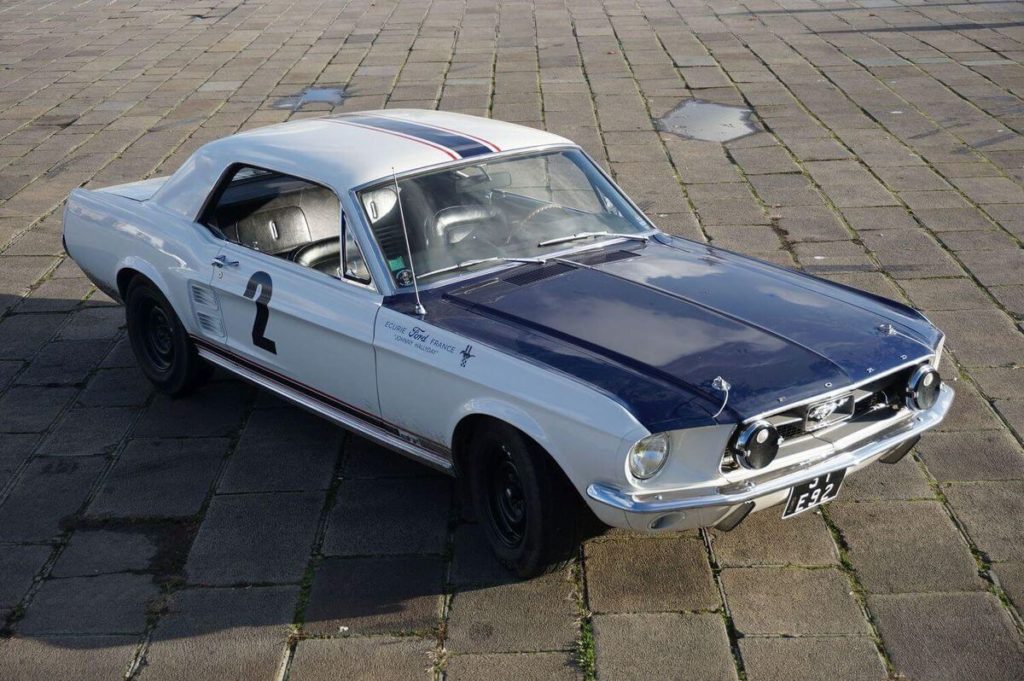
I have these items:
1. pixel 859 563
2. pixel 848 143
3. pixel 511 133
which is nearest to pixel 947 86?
pixel 848 143

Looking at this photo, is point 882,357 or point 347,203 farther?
point 347,203

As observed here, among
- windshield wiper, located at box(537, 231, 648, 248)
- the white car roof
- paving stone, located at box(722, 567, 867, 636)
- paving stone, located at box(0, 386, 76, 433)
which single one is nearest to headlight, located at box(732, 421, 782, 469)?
paving stone, located at box(722, 567, 867, 636)

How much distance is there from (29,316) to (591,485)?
185 inches

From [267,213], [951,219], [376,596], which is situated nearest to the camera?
[376,596]

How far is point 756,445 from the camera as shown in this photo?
152 inches

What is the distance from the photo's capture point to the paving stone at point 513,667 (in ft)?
12.5

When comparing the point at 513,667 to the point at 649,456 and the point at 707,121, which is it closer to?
the point at 649,456

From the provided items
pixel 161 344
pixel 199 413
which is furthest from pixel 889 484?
pixel 161 344

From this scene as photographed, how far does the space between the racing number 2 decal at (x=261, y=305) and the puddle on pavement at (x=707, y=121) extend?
617 cm

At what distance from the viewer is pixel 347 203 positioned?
16.2 ft

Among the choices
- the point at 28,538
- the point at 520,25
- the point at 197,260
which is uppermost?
the point at 197,260

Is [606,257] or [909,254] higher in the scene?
[606,257]

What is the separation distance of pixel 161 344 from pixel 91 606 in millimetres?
2147

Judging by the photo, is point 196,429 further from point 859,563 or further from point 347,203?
point 859,563
